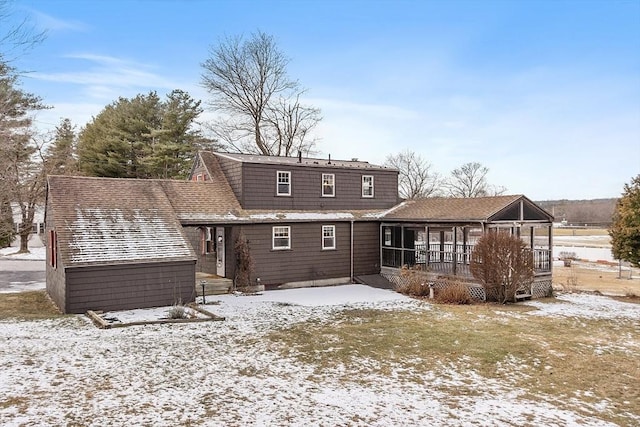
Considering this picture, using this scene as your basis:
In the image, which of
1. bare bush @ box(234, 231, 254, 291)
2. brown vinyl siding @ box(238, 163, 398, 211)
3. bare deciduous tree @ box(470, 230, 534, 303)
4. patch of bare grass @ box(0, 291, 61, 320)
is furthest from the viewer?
brown vinyl siding @ box(238, 163, 398, 211)

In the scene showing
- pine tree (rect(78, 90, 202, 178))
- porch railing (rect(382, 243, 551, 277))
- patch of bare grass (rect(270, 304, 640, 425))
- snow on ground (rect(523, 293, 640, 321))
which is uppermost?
pine tree (rect(78, 90, 202, 178))

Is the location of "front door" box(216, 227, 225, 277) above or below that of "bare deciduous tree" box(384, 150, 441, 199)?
below

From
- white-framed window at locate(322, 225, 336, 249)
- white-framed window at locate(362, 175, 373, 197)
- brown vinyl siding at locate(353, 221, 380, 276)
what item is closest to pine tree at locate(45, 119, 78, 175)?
white-framed window at locate(322, 225, 336, 249)

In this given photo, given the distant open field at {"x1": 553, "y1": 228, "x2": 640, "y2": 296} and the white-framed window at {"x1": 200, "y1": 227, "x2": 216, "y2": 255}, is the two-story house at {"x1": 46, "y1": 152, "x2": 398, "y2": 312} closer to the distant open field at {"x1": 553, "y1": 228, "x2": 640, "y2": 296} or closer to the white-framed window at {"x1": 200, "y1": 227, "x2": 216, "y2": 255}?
the white-framed window at {"x1": 200, "y1": 227, "x2": 216, "y2": 255}

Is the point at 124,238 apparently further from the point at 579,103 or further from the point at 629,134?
the point at 629,134

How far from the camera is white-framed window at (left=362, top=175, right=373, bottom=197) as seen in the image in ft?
76.7

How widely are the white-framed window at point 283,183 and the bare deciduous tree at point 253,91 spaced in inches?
659

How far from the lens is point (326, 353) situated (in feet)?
33.2

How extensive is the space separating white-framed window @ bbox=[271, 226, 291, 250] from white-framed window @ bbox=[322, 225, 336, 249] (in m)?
1.87

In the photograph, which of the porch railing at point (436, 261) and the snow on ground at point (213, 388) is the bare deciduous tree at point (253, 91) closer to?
the porch railing at point (436, 261)

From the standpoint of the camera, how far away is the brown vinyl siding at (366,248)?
22.2m

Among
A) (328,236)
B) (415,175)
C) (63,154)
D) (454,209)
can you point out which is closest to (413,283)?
(454,209)

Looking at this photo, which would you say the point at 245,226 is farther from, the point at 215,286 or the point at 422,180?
the point at 422,180

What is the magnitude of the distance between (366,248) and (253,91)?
68.2 ft
